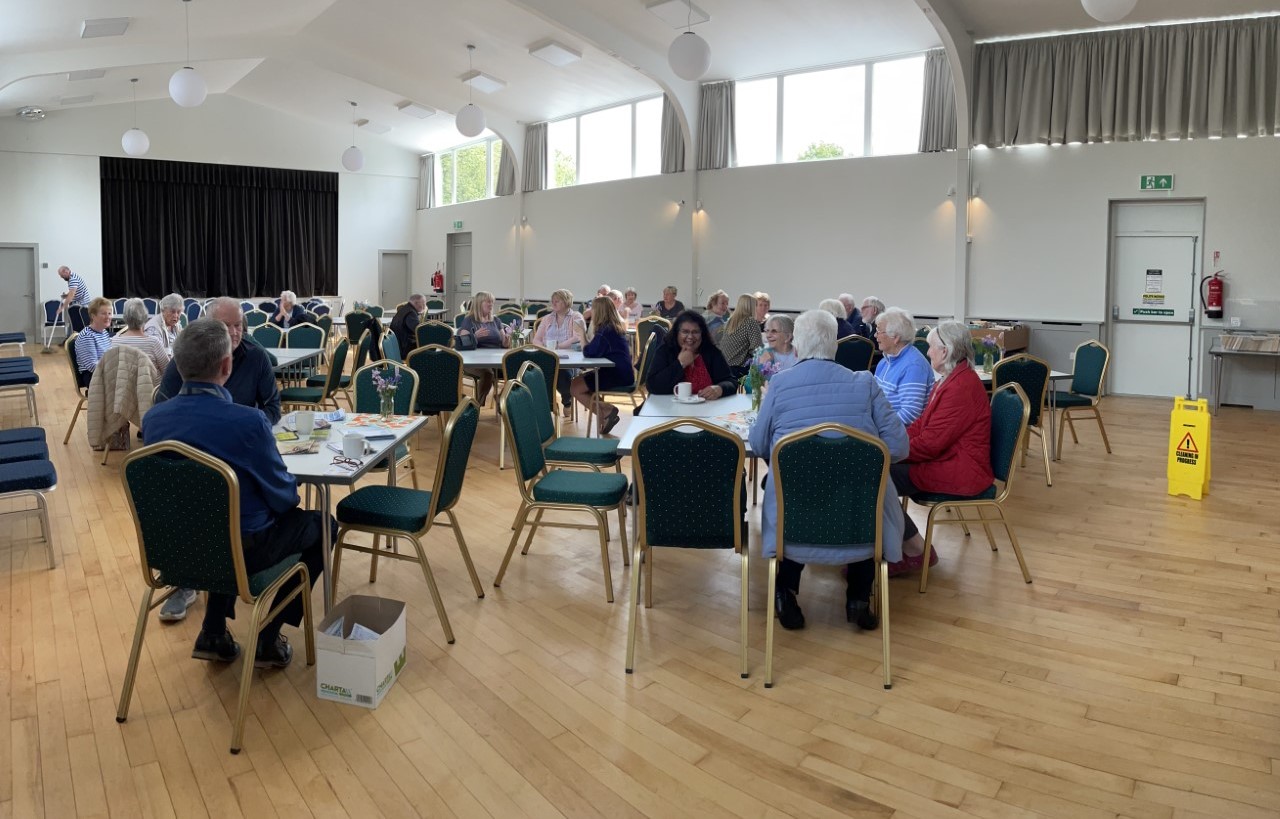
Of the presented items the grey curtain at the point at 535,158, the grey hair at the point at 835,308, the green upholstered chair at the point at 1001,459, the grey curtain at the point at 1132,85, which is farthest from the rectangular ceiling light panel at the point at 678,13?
the green upholstered chair at the point at 1001,459

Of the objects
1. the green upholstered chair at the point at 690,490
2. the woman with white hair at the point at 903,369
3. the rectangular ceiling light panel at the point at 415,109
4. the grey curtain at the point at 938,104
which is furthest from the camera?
the rectangular ceiling light panel at the point at 415,109

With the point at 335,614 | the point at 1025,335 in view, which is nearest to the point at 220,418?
the point at 335,614

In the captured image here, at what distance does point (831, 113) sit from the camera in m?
11.8

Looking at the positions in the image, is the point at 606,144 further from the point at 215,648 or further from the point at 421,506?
the point at 215,648

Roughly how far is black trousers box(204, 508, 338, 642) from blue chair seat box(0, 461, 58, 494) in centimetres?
142

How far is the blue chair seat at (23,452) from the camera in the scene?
4.50 m

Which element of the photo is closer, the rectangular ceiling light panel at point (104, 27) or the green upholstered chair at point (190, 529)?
the green upholstered chair at point (190, 529)

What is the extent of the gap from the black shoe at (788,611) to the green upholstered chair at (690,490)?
45cm

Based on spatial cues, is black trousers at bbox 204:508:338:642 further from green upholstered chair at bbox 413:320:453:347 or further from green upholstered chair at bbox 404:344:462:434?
green upholstered chair at bbox 413:320:453:347

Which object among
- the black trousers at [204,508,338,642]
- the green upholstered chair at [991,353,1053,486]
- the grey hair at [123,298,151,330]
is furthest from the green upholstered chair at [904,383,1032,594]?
the grey hair at [123,298,151,330]

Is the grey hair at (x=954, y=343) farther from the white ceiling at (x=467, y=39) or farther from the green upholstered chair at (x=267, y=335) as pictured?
the white ceiling at (x=467, y=39)

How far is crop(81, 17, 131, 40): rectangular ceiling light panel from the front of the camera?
9.57 metres

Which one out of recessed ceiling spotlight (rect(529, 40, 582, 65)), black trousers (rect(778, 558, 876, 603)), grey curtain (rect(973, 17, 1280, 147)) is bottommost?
black trousers (rect(778, 558, 876, 603))

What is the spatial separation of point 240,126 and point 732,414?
55.4 ft
